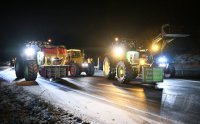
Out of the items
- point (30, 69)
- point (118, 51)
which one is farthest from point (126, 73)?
point (30, 69)

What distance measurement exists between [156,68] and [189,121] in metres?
8.31

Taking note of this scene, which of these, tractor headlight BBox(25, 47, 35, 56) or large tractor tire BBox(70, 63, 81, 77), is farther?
large tractor tire BBox(70, 63, 81, 77)

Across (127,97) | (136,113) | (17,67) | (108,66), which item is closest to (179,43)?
(108,66)

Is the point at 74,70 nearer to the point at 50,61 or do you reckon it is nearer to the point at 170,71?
the point at 50,61

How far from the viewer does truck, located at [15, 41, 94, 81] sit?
1936cm

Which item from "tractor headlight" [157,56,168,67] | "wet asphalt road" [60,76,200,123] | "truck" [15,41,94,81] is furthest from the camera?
"tractor headlight" [157,56,168,67]

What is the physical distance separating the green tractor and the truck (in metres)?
3.04

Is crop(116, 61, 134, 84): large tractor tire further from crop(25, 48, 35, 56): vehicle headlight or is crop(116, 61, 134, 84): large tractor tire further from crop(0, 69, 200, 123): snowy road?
crop(25, 48, 35, 56): vehicle headlight

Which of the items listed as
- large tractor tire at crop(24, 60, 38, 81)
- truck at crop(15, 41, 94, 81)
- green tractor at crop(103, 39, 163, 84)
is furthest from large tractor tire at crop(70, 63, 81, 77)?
large tractor tire at crop(24, 60, 38, 81)

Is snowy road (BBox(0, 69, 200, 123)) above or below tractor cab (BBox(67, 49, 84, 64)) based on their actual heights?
below

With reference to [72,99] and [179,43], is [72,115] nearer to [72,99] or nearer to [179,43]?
[72,99]

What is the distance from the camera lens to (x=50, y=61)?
67.2 feet

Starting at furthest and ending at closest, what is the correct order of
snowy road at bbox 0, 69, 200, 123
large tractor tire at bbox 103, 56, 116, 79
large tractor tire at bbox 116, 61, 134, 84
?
large tractor tire at bbox 103, 56, 116, 79, large tractor tire at bbox 116, 61, 134, 84, snowy road at bbox 0, 69, 200, 123

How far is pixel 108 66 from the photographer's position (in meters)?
19.3
